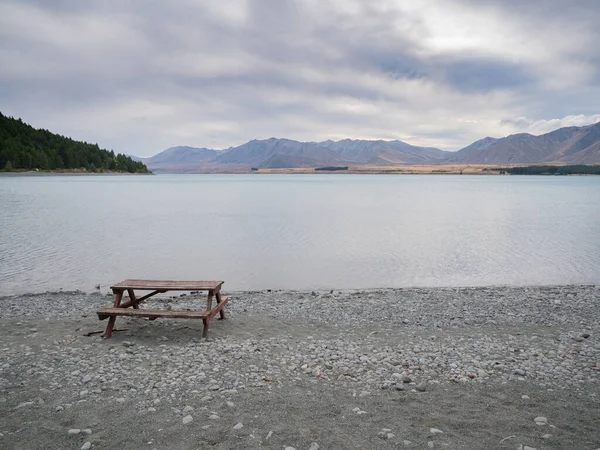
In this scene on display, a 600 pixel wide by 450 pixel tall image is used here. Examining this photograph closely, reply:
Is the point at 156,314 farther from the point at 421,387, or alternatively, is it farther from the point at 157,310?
the point at 421,387

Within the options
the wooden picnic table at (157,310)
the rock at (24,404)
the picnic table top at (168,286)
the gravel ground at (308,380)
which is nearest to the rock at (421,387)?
the gravel ground at (308,380)

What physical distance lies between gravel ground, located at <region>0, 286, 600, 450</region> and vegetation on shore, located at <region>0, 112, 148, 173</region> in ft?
523

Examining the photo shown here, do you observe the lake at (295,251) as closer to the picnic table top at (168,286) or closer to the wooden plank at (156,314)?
the picnic table top at (168,286)

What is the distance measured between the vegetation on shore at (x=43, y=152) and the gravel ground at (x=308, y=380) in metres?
159

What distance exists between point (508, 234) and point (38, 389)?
3468 cm

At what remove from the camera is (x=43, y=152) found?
157m

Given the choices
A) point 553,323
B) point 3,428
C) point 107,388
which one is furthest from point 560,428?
point 3,428

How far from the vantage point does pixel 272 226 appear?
3828 centimetres

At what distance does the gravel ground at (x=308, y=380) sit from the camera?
5.95 m

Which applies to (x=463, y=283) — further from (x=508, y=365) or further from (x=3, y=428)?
→ (x=3, y=428)

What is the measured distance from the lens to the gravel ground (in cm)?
595

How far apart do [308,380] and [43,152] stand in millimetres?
177079

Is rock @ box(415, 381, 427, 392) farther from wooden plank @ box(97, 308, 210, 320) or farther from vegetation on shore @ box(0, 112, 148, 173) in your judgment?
vegetation on shore @ box(0, 112, 148, 173)

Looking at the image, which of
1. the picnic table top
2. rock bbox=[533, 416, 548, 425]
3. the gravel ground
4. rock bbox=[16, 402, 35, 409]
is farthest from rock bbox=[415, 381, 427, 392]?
rock bbox=[16, 402, 35, 409]
